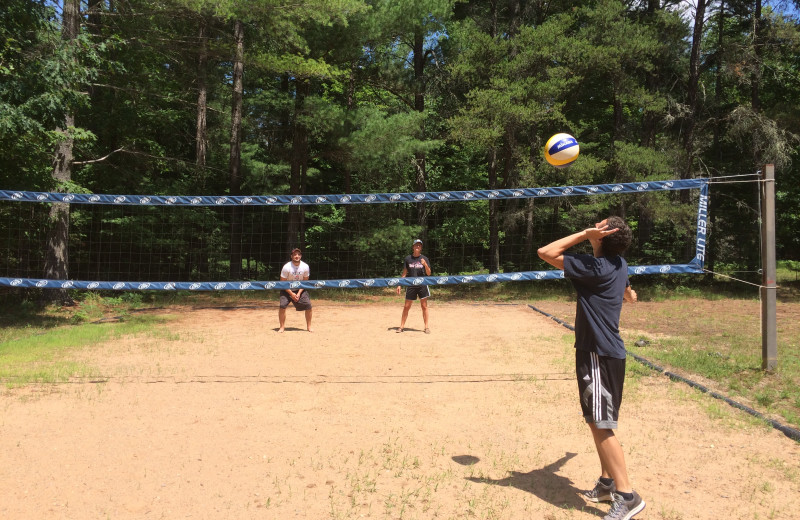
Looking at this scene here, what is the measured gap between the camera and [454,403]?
226 inches

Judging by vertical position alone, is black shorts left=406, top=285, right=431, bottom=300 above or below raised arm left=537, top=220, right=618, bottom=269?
below

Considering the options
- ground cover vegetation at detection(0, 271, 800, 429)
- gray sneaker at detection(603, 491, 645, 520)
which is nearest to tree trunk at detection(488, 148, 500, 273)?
ground cover vegetation at detection(0, 271, 800, 429)

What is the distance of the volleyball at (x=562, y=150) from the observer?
6.31 m

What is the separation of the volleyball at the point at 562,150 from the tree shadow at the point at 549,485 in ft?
11.1

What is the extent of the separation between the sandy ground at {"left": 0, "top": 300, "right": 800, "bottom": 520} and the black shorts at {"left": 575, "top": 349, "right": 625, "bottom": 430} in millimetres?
613

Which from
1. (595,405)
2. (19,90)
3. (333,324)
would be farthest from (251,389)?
(19,90)

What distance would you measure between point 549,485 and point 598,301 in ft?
4.32

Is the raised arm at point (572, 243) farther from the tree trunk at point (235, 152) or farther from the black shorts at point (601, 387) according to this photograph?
the tree trunk at point (235, 152)

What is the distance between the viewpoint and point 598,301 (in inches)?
137

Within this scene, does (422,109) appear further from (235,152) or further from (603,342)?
(603,342)

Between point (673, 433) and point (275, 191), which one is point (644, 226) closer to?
point (275, 191)

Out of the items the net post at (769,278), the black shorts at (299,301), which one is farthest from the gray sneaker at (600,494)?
the black shorts at (299,301)

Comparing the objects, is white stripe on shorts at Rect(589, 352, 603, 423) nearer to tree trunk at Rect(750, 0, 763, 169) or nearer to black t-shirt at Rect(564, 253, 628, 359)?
black t-shirt at Rect(564, 253, 628, 359)

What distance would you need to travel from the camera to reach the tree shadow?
11.8 feet
